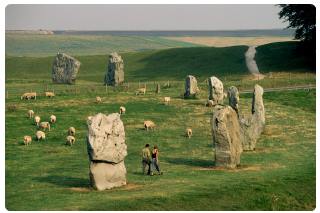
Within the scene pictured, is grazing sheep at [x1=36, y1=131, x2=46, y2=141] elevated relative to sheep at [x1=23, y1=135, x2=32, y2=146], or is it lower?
elevated

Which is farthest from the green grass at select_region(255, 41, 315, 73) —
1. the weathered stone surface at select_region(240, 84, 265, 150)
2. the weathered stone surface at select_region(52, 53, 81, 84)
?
the weathered stone surface at select_region(240, 84, 265, 150)

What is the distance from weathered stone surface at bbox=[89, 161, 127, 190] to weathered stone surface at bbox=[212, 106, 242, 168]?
8429 millimetres

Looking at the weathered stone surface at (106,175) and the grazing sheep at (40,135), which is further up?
the grazing sheep at (40,135)

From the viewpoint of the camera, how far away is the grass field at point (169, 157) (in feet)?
142

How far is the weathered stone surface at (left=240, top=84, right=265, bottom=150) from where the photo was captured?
196 feet

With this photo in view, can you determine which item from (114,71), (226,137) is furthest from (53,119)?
(114,71)

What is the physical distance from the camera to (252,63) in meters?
124

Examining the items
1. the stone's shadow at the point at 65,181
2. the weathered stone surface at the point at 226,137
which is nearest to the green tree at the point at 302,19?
the weathered stone surface at the point at 226,137

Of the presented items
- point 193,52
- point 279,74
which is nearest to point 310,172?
point 279,74

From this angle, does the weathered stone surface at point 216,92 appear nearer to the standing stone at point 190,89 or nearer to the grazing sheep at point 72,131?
the standing stone at point 190,89

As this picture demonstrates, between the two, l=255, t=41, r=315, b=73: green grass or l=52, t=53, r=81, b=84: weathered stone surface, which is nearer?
l=52, t=53, r=81, b=84: weathered stone surface

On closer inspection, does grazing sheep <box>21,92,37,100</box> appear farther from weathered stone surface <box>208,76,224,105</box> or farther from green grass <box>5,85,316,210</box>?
weathered stone surface <box>208,76,224,105</box>

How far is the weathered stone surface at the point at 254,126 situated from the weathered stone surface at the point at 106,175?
15.9 m

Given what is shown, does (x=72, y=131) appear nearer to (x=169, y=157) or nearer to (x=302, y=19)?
(x=169, y=157)
